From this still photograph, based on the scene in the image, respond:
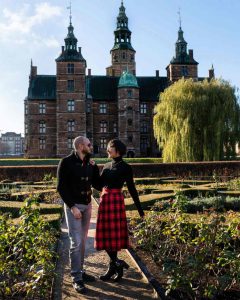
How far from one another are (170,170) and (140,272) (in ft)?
54.9

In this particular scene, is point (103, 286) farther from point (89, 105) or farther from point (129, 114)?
point (89, 105)

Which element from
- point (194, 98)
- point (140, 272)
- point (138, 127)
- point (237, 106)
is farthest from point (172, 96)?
point (140, 272)

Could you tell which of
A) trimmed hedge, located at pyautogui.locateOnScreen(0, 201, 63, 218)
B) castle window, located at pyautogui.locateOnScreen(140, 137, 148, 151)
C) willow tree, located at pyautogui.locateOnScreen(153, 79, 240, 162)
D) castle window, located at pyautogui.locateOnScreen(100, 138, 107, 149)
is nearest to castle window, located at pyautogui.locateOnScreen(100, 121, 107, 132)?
castle window, located at pyautogui.locateOnScreen(100, 138, 107, 149)

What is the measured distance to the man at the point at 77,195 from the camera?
4883 millimetres

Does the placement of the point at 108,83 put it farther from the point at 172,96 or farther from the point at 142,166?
the point at 142,166

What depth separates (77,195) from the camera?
500cm

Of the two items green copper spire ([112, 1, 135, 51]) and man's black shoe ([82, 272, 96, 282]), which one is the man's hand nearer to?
man's black shoe ([82, 272, 96, 282])

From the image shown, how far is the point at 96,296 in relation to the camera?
4598 millimetres

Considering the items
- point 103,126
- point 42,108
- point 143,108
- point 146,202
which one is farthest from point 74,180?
point 143,108

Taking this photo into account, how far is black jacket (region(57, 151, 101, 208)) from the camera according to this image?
4.92 meters

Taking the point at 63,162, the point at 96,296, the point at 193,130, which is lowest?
the point at 96,296

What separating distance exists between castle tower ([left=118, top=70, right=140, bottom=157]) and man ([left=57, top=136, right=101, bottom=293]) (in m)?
41.0

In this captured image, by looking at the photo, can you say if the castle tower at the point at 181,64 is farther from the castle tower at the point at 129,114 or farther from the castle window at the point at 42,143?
the castle window at the point at 42,143

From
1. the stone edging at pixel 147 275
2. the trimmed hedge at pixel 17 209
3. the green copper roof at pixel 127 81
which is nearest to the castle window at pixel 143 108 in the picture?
the green copper roof at pixel 127 81
